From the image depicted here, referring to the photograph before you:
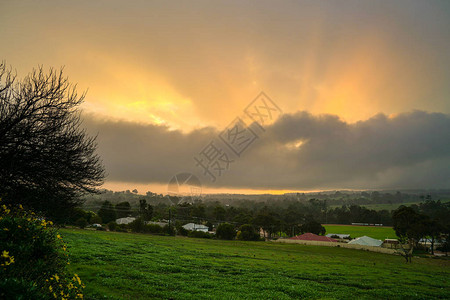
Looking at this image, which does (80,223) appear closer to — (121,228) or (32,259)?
(121,228)

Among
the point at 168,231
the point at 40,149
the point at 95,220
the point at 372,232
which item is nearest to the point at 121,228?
the point at 95,220

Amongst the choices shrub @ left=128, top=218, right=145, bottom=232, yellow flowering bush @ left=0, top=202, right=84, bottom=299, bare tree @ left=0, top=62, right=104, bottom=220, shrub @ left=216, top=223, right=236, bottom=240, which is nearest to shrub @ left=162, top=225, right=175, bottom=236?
shrub @ left=128, top=218, right=145, bottom=232

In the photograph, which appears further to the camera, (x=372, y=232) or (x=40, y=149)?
(x=372, y=232)

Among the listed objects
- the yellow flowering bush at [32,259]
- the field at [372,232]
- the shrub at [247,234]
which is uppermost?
the yellow flowering bush at [32,259]

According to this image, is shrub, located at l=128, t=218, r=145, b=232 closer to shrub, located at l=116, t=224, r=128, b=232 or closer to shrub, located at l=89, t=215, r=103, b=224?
shrub, located at l=116, t=224, r=128, b=232

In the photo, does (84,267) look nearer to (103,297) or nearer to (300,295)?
(103,297)

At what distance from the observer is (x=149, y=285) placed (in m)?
16.1

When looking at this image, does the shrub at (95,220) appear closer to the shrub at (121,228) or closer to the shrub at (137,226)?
the shrub at (121,228)

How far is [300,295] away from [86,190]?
15.0 m

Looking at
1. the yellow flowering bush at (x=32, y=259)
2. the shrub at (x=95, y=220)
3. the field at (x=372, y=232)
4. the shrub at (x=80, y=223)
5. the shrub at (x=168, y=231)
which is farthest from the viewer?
the field at (x=372, y=232)

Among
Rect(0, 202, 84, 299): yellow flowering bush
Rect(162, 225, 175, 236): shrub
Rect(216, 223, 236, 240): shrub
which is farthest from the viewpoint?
Rect(216, 223, 236, 240): shrub

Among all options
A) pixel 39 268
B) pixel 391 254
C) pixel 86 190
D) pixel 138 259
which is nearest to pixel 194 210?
pixel 391 254

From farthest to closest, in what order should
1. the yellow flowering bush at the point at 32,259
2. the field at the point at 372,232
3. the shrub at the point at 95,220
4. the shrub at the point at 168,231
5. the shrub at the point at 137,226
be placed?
1. the field at the point at 372,232
2. the shrub at the point at 168,231
3. the shrub at the point at 95,220
4. the shrub at the point at 137,226
5. the yellow flowering bush at the point at 32,259

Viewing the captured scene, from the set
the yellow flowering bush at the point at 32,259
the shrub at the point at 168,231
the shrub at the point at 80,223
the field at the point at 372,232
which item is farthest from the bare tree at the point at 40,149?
the field at the point at 372,232
